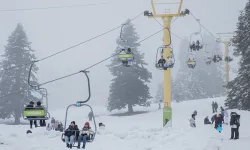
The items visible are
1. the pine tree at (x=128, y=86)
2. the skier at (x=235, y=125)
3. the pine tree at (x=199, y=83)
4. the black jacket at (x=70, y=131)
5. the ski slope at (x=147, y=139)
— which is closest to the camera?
the ski slope at (x=147, y=139)

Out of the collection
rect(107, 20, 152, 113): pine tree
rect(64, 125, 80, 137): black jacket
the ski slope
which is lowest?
the ski slope

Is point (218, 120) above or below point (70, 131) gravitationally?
above

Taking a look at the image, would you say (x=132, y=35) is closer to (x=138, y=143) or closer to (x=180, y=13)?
(x=180, y=13)

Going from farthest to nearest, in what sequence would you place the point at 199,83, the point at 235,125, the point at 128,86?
the point at 199,83 → the point at 128,86 → the point at 235,125

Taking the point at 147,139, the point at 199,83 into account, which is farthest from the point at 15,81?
the point at 199,83

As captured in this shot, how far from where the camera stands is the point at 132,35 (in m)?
48.6

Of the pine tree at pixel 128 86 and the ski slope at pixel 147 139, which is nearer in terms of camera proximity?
the ski slope at pixel 147 139

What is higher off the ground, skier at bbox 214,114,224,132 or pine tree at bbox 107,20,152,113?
pine tree at bbox 107,20,152,113

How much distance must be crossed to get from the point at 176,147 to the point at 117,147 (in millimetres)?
6258

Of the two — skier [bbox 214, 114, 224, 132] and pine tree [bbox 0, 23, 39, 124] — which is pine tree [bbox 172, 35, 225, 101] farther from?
skier [bbox 214, 114, 224, 132]

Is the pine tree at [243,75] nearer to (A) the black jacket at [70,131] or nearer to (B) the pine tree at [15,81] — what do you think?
(A) the black jacket at [70,131]

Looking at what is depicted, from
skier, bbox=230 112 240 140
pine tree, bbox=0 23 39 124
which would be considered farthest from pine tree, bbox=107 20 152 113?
skier, bbox=230 112 240 140

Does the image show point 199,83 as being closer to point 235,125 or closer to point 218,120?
point 218,120

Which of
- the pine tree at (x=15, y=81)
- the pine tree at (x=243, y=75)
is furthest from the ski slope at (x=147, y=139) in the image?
the pine tree at (x=15, y=81)
